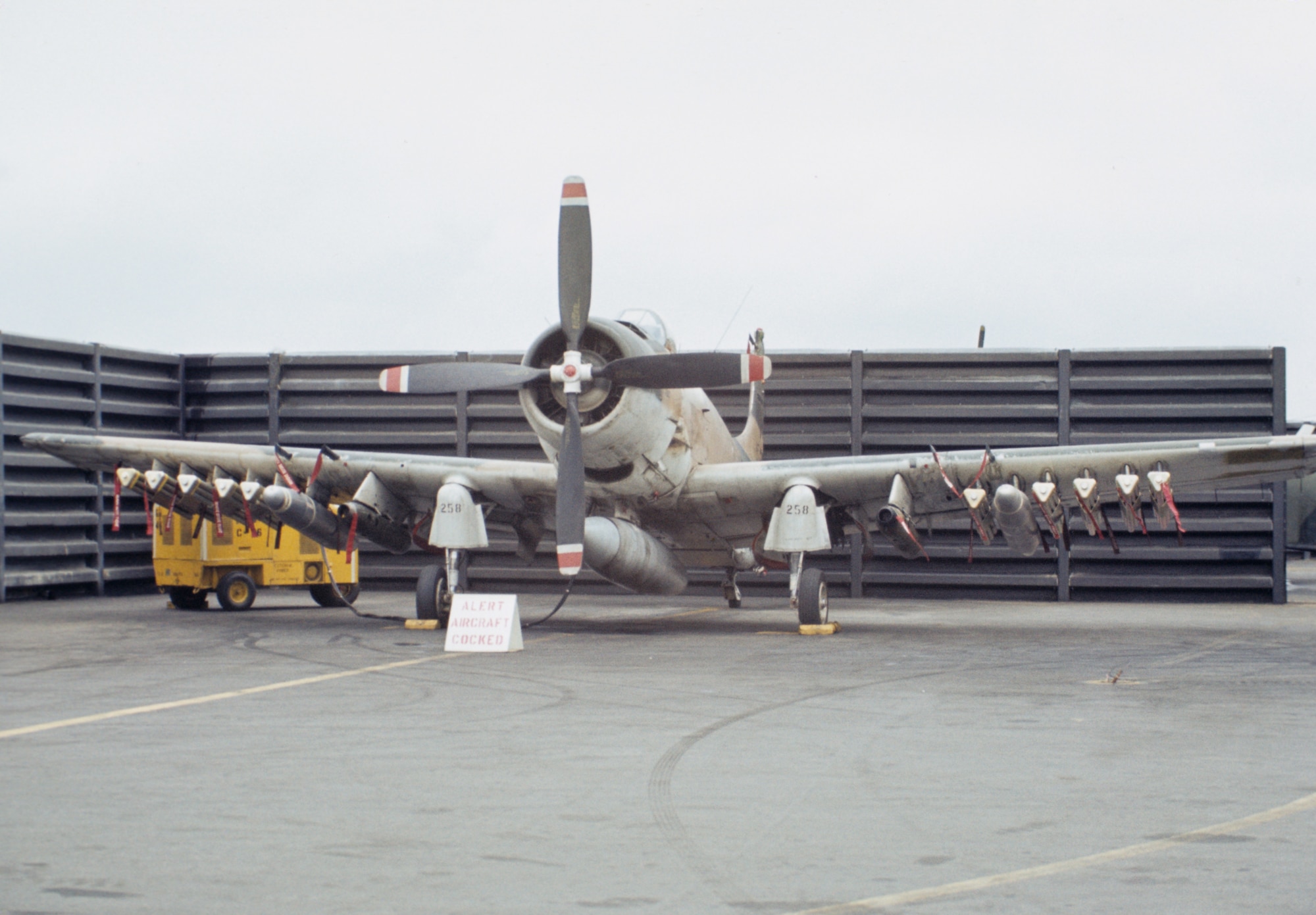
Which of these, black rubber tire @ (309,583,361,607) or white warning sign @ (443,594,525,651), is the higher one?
white warning sign @ (443,594,525,651)

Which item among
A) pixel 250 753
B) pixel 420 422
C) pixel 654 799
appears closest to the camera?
pixel 654 799

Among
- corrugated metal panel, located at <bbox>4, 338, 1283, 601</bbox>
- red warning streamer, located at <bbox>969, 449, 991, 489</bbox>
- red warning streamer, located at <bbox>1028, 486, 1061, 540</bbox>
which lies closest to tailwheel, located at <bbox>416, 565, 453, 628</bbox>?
red warning streamer, located at <bbox>969, 449, 991, 489</bbox>

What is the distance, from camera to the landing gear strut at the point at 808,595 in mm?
15766

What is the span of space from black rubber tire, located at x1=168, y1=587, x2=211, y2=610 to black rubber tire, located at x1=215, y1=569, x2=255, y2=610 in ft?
0.99

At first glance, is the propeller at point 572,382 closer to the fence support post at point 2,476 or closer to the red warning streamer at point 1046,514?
the red warning streamer at point 1046,514

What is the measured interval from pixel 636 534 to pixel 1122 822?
425 inches

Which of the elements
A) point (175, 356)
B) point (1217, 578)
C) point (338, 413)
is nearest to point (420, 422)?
point (338, 413)

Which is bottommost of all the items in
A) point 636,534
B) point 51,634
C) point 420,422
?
point 51,634

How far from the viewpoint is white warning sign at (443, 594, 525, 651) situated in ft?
44.2

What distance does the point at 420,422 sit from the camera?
26.9m

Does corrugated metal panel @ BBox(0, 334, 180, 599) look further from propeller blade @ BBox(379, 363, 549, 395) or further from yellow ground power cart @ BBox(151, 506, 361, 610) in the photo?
propeller blade @ BBox(379, 363, 549, 395)

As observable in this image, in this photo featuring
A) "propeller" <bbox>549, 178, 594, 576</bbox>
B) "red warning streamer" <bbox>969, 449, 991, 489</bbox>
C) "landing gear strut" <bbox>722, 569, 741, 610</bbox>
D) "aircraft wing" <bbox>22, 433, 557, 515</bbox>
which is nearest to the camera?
"propeller" <bbox>549, 178, 594, 576</bbox>

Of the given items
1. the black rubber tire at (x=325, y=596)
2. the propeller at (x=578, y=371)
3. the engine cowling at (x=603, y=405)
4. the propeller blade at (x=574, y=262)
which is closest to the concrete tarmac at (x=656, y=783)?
the propeller at (x=578, y=371)

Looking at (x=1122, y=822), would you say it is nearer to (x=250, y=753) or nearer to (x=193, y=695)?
(x=250, y=753)
